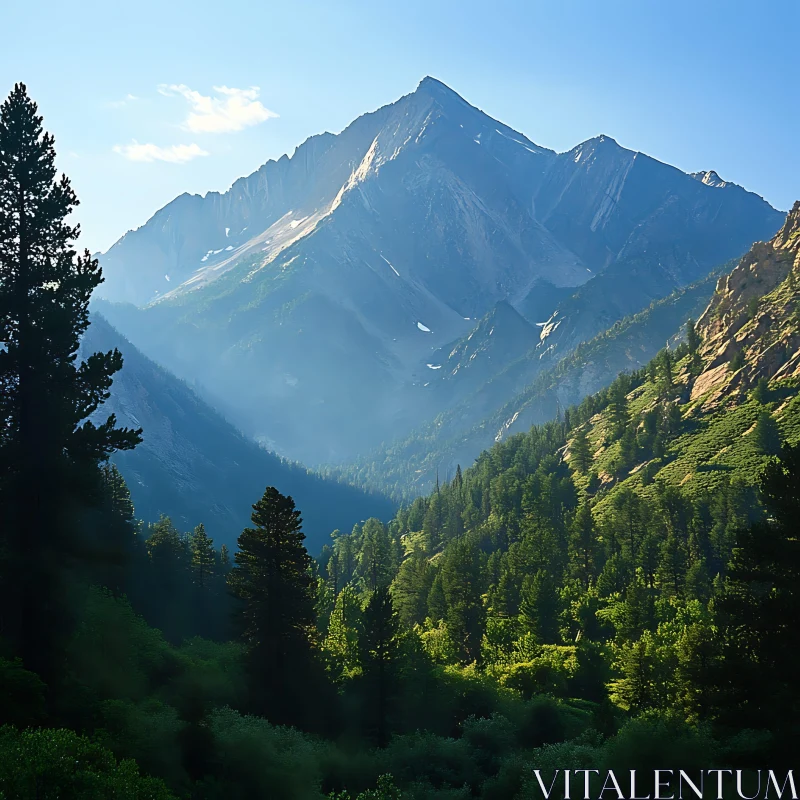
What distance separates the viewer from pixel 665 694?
175 feet

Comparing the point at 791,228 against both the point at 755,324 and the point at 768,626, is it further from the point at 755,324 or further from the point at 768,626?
the point at 768,626

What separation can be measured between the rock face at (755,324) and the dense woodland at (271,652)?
67.9 m

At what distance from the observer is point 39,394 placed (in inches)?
1217

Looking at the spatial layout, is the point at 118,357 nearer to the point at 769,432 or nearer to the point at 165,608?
the point at 165,608

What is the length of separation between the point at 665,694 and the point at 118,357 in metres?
46.1

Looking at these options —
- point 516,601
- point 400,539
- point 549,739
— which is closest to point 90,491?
point 549,739

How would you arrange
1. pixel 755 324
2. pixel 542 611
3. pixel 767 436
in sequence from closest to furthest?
pixel 542 611 → pixel 767 436 → pixel 755 324

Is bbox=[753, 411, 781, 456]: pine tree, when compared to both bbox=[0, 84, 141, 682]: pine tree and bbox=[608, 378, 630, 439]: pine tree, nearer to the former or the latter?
Result: bbox=[608, 378, 630, 439]: pine tree

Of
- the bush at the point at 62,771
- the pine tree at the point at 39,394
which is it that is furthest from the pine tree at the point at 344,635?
the bush at the point at 62,771

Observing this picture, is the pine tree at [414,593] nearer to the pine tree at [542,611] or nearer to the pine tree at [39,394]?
the pine tree at [542,611]

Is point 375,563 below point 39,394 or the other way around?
the other way around

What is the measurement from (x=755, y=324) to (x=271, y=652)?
14094 centimetres

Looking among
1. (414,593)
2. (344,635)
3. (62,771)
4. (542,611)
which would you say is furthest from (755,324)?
(62,771)

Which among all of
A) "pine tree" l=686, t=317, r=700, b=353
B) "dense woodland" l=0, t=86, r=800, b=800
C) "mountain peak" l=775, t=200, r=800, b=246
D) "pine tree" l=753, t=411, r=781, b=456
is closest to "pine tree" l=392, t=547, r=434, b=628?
"dense woodland" l=0, t=86, r=800, b=800
